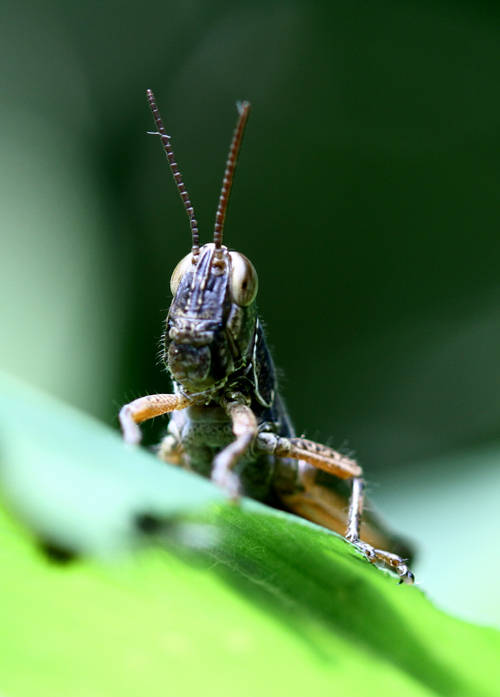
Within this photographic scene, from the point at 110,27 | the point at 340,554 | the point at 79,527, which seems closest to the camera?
the point at 79,527

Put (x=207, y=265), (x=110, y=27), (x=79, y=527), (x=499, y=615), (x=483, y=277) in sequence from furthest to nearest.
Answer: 1. (x=110, y=27)
2. (x=483, y=277)
3. (x=207, y=265)
4. (x=499, y=615)
5. (x=79, y=527)

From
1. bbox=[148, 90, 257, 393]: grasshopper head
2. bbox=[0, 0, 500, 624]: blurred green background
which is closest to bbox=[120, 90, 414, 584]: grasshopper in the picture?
bbox=[148, 90, 257, 393]: grasshopper head

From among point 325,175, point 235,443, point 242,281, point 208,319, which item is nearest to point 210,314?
point 208,319

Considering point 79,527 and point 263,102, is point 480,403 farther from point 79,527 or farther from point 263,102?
point 79,527

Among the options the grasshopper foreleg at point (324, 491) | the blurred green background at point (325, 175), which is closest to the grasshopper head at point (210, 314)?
the grasshopper foreleg at point (324, 491)

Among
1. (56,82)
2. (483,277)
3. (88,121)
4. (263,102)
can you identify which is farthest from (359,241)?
(56,82)

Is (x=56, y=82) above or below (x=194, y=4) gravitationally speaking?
below

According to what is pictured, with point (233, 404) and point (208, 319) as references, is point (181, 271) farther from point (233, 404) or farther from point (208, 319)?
point (233, 404)
